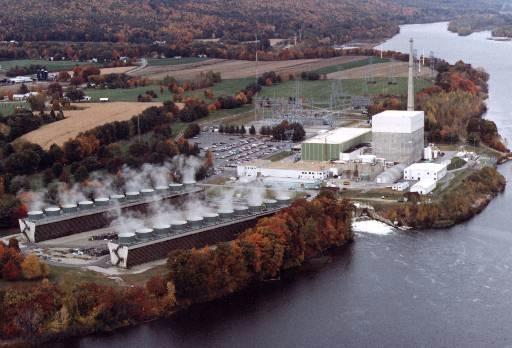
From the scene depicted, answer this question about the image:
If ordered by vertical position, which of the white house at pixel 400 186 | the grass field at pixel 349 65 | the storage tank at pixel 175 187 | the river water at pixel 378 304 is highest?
the storage tank at pixel 175 187

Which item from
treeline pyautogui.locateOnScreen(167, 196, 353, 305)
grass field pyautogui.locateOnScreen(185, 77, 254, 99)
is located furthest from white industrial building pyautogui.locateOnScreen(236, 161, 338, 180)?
grass field pyautogui.locateOnScreen(185, 77, 254, 99)

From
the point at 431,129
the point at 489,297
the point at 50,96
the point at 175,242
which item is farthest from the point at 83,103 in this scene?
the point at 489,297

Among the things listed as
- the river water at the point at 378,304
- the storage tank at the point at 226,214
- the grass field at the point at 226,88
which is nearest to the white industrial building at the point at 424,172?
the river water at the point at 378,304

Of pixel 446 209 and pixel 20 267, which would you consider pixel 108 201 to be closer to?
pixel 20 267

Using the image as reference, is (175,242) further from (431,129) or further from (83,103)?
(83,103)

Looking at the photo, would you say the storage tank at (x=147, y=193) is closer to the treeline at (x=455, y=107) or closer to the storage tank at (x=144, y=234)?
the storage tank at (x=144, y=234)

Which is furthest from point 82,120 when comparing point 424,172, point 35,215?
point 424,172
